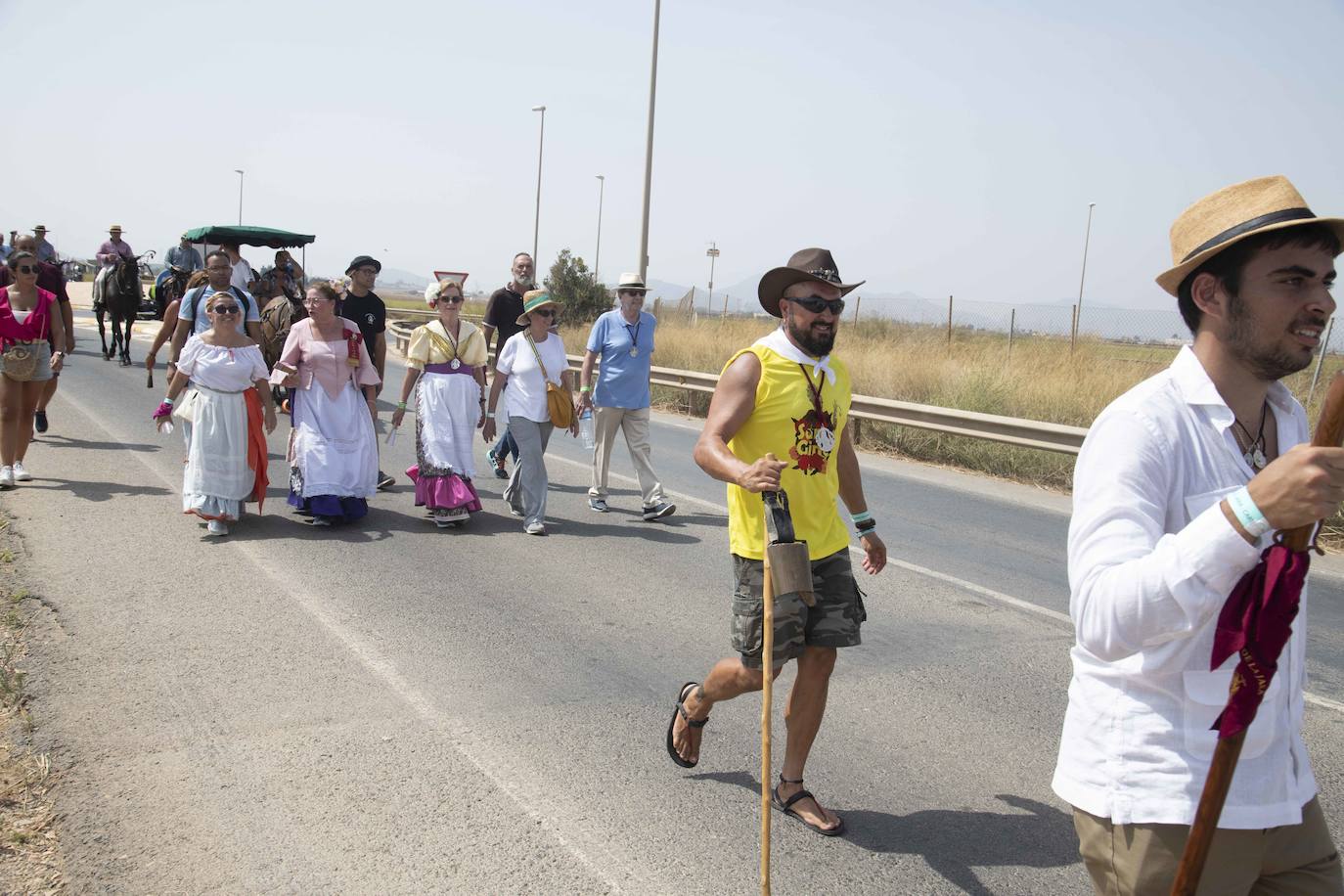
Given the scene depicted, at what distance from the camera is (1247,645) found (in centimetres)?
195

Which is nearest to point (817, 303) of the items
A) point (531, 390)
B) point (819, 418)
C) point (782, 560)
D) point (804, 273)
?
point (804, 273)

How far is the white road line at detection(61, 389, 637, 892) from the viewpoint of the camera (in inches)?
155

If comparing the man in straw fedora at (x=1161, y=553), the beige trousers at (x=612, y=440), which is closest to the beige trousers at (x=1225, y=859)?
the man in straw fedora at (x=1161, y=553)

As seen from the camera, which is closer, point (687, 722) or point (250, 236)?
point (687, 722)

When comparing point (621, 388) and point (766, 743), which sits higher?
point (621, 388)

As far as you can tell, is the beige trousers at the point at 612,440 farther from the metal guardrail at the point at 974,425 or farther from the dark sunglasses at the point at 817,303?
the dark sunglasses at the point at 817,303

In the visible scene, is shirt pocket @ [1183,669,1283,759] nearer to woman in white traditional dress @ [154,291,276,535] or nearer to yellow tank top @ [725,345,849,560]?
yellow tank top @ [725,345,849,560]

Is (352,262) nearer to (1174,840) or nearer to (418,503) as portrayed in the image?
(418,503)

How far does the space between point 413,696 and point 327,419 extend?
436 centimetres

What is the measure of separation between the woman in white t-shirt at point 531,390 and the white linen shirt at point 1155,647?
6.93 m

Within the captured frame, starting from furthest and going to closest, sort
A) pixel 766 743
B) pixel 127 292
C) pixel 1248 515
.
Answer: pixel 127 292, pixel 766 743, pixel 1248 515

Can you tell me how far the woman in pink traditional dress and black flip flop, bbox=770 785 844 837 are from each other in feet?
26.3

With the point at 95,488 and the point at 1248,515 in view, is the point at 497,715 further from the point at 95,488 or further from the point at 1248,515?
the point at 95,488

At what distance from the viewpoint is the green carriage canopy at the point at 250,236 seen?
2355cm
